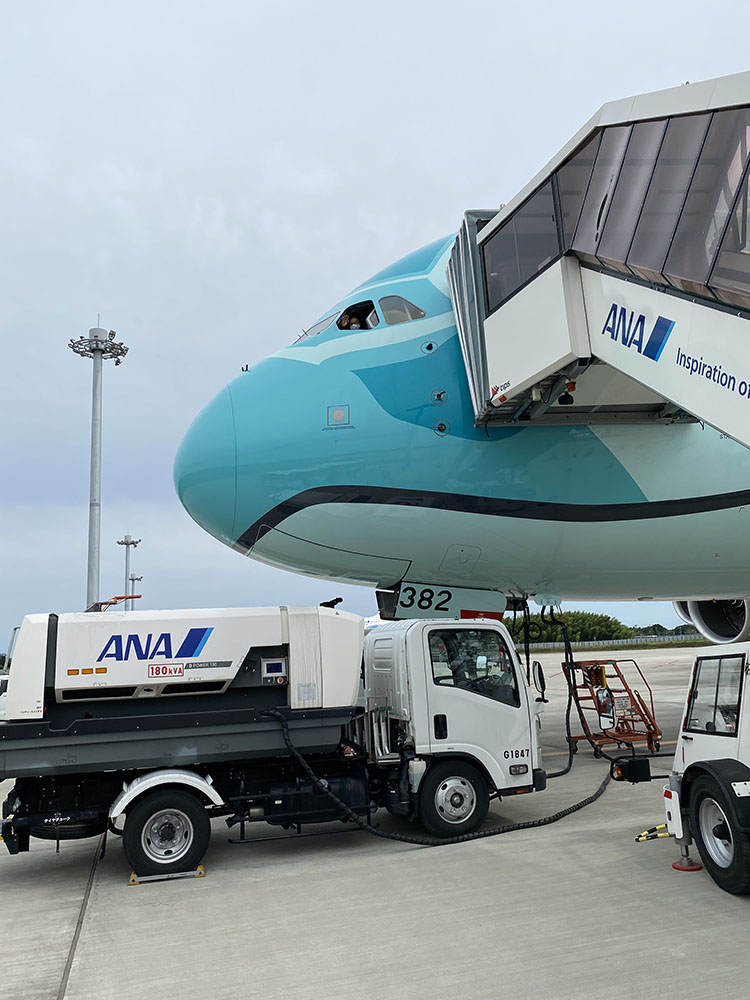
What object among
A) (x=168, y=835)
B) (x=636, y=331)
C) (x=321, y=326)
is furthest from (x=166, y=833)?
(x=636, y=331)

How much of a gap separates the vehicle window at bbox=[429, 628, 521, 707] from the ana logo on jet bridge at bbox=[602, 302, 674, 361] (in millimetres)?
3466

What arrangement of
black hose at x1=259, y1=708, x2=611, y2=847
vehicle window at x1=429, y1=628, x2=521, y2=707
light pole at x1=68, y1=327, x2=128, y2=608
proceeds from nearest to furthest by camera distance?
black hose at x1=259, y1=708, x2=611, y2=847 < vehicle window at x1=429, y1=628, x2=521, y2=707 < light pole at x1=68, y1=327, x2=128, y2=608

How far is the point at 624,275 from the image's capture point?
19.4 feet

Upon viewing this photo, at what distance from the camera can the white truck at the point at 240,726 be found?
277 inches

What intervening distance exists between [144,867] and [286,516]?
3.22 m

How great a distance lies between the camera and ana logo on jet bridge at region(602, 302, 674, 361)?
17.9ft

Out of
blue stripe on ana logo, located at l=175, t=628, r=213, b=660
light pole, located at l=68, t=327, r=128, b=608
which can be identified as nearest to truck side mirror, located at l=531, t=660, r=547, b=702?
blue stripe on ana logo, located at l=175, t=628, r=213, b=660

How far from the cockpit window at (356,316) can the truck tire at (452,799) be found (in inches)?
173

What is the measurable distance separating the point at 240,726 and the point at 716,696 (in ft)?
12.8

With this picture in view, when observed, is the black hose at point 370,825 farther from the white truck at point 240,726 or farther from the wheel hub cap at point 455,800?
the wheel hub cap at point 455,800

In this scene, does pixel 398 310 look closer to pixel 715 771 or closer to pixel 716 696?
pixel 716 696

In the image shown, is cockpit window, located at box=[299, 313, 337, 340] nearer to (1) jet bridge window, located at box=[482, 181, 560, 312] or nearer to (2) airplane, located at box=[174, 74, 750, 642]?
(2) airplane, located at box=[174, 74, 750, 642]

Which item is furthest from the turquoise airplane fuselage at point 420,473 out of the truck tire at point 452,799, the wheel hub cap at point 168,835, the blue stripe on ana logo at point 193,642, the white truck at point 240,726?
the wheel hub cap at point 168,835

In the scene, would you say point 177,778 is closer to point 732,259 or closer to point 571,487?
point 571,487
